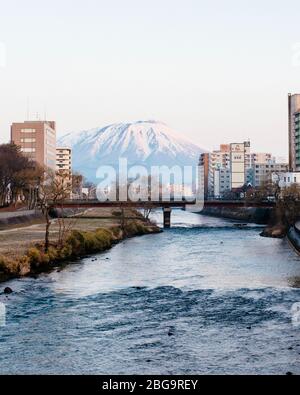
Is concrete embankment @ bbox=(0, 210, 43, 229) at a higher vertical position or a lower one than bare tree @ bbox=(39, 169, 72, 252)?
lower

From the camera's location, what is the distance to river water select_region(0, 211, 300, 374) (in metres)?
23.5

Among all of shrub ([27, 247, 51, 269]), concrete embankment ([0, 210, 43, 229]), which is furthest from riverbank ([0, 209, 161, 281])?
concrete embankment ([0, 210, 43, 229])

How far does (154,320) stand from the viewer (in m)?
30.6

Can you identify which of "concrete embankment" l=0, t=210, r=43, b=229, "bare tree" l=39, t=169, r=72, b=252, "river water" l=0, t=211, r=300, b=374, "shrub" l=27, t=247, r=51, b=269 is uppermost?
"bare tree" l=39, t=169, r=72, b=252

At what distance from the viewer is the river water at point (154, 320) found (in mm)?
23453

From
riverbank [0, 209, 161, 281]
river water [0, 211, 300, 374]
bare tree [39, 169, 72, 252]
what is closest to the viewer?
river water [0, 211, 300, 374]

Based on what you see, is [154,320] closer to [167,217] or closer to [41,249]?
[41,249]

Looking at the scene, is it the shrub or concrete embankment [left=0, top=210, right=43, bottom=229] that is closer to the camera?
the shrub

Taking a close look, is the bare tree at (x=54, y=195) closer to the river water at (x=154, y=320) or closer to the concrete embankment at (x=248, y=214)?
the river water at (x=154, y=320)

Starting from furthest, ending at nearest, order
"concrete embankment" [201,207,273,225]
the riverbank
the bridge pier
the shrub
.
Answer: "concrete embankment" [201,207,273,225], the bridge pier, the shrub, the riverbank

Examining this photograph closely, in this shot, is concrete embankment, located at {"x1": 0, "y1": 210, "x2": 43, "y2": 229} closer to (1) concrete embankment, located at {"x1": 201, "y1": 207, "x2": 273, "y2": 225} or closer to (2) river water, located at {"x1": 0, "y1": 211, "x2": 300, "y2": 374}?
(2) river water, located at {"x1": 0, "y1": 211, "x2": 300, "y2": 374}

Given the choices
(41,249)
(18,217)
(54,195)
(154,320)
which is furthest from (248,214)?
(154,320)
